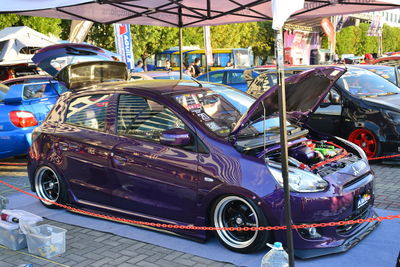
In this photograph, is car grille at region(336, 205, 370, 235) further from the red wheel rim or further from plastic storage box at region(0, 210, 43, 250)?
the red wheel rim

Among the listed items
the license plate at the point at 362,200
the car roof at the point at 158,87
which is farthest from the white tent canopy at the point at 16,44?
the license plate at the point at 362,200

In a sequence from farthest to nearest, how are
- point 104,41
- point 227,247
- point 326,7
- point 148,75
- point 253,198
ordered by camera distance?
1. point 104,41
2. point 148,75
3. point 326,7
4. point 227,247
5. point 253,198

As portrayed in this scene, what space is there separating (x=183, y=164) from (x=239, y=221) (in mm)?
806

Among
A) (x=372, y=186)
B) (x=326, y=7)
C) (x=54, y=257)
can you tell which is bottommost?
(x=54, y=257)

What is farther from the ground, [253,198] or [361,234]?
[253,198]

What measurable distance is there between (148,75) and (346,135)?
23.8ft

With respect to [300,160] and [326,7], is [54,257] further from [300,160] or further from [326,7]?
[326,7]

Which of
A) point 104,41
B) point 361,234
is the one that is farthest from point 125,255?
point 104,41

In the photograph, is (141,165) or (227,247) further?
(141,165)

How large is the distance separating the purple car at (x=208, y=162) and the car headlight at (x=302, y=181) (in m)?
0.01

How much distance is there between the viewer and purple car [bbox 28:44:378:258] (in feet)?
13.5

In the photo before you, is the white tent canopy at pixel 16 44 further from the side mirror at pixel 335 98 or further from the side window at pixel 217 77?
the side mirror at pixel 335 98

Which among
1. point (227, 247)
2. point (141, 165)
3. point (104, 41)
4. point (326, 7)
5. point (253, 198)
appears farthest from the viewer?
point (104, 41)

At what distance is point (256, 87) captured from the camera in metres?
10.1
